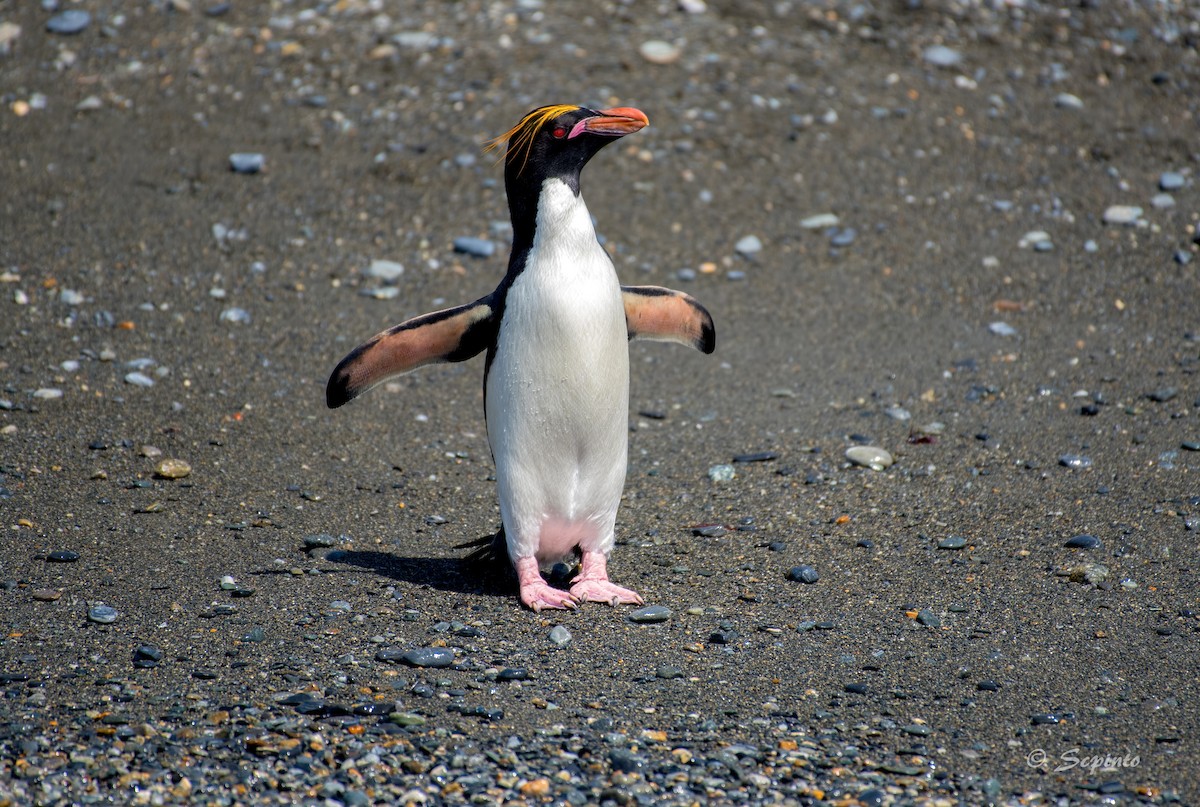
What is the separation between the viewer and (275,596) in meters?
3.59

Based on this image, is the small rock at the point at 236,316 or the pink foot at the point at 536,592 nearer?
the pink foot at the point at 536,592

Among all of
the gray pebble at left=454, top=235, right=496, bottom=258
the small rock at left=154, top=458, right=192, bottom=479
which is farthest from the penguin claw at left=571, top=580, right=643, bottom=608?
the gray pebble at left=454, top=235, right=496, bottom=258

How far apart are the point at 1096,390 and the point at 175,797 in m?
4.49

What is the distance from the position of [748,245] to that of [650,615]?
12.4 ft

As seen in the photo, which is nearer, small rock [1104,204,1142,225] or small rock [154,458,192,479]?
small rock [154,458,192,479]

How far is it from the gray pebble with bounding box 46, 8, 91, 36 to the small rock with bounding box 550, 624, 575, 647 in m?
6.81

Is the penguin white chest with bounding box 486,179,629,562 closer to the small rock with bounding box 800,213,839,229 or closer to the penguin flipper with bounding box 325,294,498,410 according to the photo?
the penguin flipper with bounding box 325,294,498,410

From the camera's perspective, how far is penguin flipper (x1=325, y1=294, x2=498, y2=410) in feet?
11.9

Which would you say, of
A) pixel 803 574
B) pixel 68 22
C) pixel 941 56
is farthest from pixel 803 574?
pixel 68 22

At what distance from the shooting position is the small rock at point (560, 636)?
3.34m

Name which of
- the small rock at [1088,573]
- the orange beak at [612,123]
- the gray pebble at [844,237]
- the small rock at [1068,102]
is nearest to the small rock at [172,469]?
the orange beak at [612,123]

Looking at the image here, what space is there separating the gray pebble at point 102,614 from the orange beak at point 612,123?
1913 mm

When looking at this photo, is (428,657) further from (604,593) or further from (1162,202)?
(1162,202)

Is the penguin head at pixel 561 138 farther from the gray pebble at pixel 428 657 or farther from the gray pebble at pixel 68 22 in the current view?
the gray pebble at pixel 68 22
